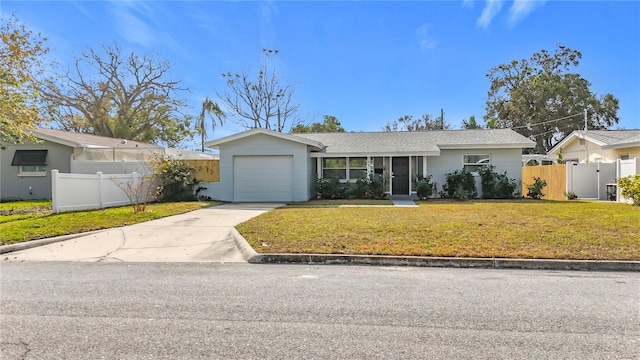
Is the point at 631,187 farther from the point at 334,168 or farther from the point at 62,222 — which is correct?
the point at 62,222

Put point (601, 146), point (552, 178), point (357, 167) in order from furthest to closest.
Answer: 1. point (552, 178)
2. point (601, 146)
3. point (357, 167)

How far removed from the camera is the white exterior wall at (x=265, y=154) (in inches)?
653

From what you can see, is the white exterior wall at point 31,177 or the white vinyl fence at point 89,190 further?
the white exterior wall at point 31,177

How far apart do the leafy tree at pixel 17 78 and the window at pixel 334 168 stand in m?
12.4

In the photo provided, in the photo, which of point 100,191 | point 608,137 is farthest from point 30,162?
point 608,137

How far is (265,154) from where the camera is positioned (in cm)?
1675

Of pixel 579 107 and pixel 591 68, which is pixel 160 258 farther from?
pixel 591 68

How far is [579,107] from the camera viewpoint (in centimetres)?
3384

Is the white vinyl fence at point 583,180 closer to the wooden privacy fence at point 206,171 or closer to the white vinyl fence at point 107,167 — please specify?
the wooden privacy fence at point 206,171

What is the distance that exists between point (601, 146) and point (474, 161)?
6.83 m

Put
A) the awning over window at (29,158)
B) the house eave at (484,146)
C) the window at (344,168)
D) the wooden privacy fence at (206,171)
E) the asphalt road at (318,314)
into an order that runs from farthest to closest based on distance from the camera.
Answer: the awning over window at (29,158), the window at (344,168), the wooden privacy fence at (206,171), the house eave at (484,146), the asphalt road at (318,314)

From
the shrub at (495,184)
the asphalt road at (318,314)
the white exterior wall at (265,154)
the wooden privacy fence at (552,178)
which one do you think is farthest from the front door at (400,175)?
the asphalt road at (318,314)

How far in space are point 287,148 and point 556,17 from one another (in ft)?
37.0

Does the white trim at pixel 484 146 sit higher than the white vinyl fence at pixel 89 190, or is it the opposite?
the white trim at pixel 484 146
